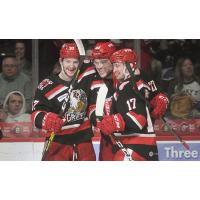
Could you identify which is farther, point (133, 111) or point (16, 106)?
point (16, 106)

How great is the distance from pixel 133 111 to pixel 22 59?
0.91 m

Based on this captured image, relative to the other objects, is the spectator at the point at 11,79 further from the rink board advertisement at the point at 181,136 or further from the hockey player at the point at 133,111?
the rink board advertisement at the point at 181,136

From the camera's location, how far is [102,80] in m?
5.64

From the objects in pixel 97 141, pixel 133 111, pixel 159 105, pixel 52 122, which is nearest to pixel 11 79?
pixel 52 122

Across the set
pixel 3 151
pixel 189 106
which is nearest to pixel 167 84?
pixel 189 106

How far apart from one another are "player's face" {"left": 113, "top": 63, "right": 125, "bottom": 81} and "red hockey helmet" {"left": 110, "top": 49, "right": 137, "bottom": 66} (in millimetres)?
37

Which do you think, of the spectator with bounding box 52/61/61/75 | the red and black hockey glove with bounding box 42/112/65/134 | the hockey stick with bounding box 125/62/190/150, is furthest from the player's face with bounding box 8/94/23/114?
the hockey stick with bounding box 125/62/190/150

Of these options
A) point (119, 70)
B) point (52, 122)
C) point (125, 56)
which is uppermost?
point (125, 56)

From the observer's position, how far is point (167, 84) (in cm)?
561

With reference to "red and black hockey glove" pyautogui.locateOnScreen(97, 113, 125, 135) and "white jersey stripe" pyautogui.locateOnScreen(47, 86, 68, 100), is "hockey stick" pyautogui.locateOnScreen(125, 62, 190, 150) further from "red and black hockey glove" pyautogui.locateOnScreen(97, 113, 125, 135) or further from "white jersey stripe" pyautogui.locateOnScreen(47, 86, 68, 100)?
"white jersey stripe" pyautogui.locateOnScreen(47, 86, 68, 100)

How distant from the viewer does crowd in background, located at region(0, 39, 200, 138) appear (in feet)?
18.3

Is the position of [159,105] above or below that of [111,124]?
above

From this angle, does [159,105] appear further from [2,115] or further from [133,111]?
[2,115]

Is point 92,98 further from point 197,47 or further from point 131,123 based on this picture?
point 197,47
